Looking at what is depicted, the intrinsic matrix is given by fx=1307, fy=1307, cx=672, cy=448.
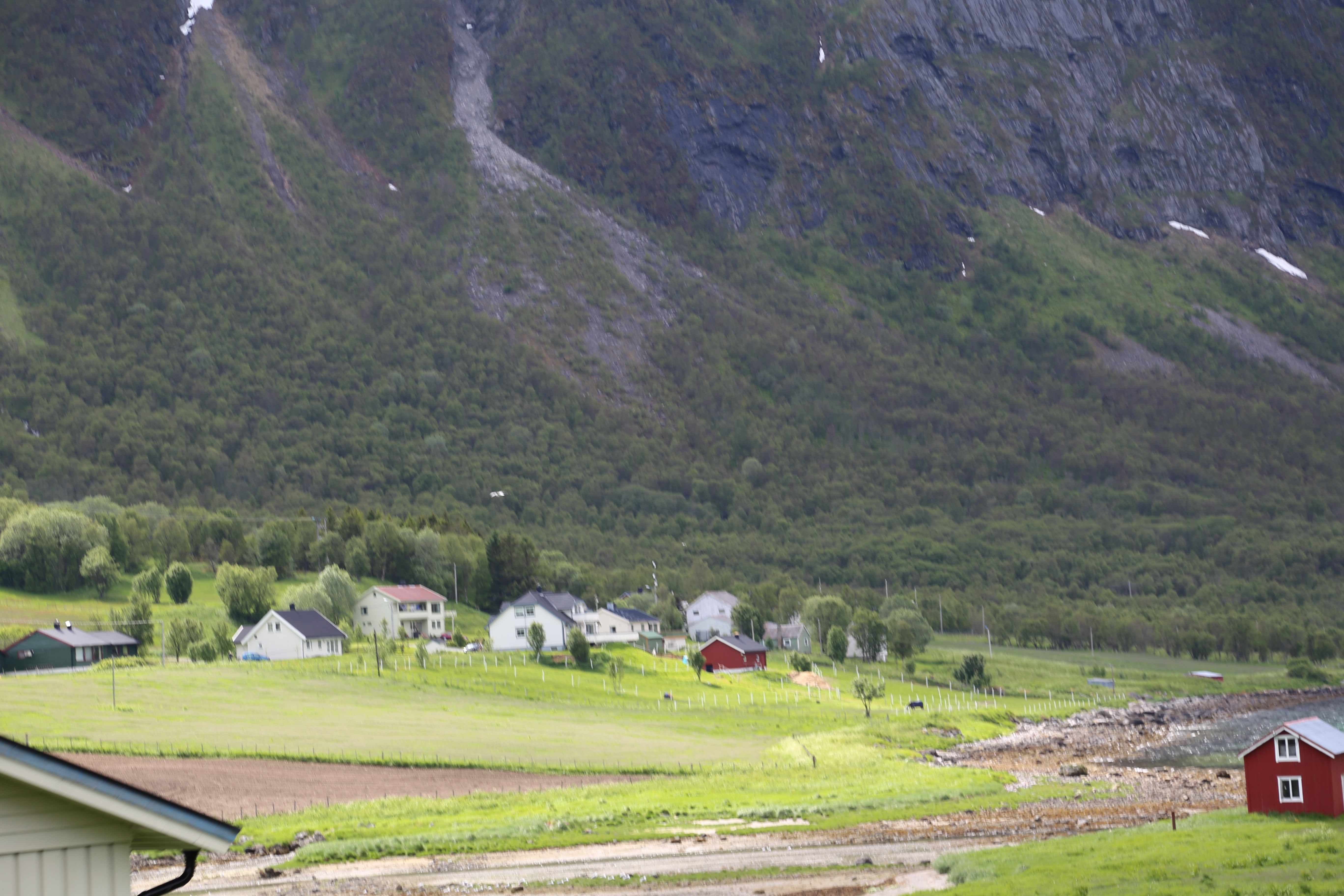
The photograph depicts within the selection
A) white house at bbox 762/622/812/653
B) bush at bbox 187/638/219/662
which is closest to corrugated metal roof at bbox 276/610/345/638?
bush at bbox 187/638/219/662

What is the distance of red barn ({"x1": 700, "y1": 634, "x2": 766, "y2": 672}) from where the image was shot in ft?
391

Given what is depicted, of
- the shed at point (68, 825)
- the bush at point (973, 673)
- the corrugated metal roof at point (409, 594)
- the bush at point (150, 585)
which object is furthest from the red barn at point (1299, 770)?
the bush at point (150, 585)

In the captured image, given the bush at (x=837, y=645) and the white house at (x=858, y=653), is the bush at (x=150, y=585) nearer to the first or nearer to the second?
the bush at (x=837, y=645)

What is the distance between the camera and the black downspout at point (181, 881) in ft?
32.6

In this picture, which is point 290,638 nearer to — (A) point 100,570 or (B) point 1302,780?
(A) point 100,570

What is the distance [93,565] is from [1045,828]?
100959 millimetres

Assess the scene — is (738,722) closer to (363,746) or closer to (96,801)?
(363,746)

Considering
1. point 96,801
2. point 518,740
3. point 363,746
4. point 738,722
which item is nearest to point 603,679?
point 738,722

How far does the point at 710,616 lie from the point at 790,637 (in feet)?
33.5

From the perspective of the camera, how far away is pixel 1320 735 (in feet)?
127

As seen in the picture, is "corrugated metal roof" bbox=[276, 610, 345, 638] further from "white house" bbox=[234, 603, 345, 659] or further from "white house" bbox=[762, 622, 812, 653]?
"white house" bbox=[762, 622, 812, 653]

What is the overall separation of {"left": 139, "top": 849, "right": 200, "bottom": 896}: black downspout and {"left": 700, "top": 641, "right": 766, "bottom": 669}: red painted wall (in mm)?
109450

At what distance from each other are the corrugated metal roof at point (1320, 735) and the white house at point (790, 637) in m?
106

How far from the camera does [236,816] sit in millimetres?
47094
